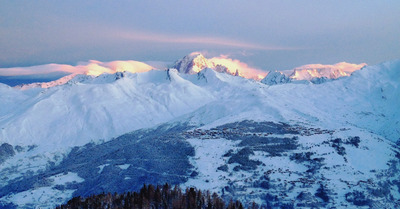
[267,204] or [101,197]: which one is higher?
[101,197]

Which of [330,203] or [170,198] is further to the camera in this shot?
[330,203]

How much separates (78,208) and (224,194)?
265 feet

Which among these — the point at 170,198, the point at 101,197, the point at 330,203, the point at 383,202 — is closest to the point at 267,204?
the point at 330,203

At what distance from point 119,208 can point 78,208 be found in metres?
17.7

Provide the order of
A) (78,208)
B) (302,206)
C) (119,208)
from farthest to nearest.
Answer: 1. (302,206)
2. (78,208)
3. (119,208)

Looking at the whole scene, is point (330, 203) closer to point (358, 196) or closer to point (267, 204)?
point (358, 196)

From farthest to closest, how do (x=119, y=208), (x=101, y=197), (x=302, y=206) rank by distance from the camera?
1. (x=302, y=206)
2. (x=101, y=197)
3. (x=119, y=208)

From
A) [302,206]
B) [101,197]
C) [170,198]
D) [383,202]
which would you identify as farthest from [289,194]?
[101,197]

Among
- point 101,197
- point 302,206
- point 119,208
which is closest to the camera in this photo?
point 119,208

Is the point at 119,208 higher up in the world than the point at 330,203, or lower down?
higher up

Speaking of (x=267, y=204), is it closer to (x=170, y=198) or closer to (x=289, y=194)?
(x=289, y=194)

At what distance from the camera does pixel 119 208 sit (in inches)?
4990

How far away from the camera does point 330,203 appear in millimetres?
192750

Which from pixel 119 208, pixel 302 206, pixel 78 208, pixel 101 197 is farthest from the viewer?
pixel 302 206
